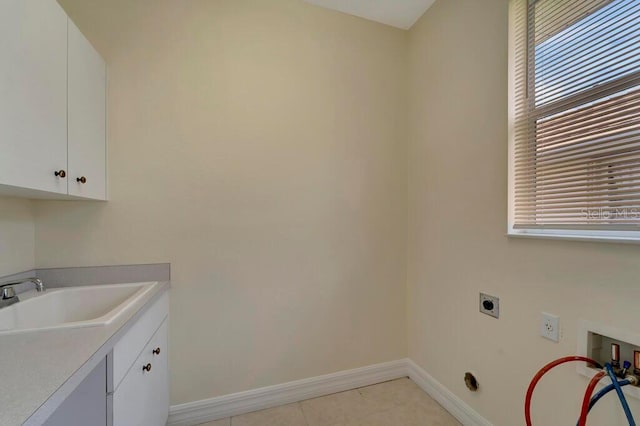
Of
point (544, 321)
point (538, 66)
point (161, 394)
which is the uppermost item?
point (538, 66)

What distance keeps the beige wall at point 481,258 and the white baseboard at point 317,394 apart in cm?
8

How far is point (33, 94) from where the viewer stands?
981 millimetres

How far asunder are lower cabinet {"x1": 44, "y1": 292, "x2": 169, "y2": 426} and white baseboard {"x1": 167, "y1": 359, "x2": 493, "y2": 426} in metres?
0.18

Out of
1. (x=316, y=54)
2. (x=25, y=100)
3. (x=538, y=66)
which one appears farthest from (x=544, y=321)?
(x=25, y=100)

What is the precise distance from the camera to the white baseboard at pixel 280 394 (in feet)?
5.27

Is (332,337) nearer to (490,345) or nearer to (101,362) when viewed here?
(490,345)

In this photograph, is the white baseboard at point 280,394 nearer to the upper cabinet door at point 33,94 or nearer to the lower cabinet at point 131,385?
the lower cabinet at point 131,385

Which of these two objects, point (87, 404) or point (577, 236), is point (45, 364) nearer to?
point (87, 404)

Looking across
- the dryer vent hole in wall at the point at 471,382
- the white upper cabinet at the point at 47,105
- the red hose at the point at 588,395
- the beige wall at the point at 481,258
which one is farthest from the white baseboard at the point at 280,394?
the white upper cabinet at the point at 47,105

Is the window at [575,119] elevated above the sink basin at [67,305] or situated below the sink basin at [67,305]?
above

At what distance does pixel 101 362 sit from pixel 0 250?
895mm

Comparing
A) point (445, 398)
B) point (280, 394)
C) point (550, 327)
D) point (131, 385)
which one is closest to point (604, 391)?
point (550, 327)

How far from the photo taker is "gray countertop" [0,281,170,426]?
55 centimetres

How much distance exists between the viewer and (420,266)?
→ 1998 millimetres
